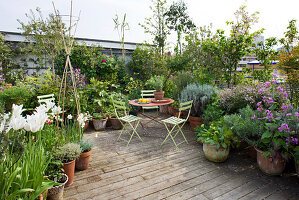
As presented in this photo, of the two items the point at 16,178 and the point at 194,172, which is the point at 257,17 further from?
the point at 16,178

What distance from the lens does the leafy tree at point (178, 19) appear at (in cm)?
979

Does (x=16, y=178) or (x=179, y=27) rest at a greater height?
(x=179, y=27)

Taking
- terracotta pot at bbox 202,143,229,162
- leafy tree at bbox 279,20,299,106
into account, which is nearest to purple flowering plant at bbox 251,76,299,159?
terracotta pot at bbox 202,143,229,162

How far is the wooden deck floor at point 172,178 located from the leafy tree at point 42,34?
4.65m

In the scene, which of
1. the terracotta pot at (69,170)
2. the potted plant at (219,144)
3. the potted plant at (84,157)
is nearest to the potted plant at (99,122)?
the potted plant at (84,157)

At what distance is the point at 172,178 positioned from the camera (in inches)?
107

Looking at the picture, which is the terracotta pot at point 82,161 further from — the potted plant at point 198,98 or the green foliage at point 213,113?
the potted plant at point 198,98

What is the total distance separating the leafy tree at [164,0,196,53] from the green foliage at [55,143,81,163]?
8061 mm

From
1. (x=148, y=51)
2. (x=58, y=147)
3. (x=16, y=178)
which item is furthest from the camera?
(x=148, y=51)

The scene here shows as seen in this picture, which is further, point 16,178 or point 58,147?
point 58,147

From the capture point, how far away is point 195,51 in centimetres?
714

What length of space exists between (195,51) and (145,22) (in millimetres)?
3507

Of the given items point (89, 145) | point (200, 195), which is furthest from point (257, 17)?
point (89, 145)

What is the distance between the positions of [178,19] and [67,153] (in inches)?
378
